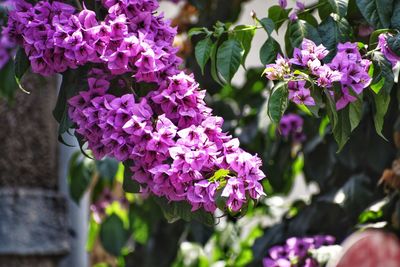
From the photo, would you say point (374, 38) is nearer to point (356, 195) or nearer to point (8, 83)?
point (356, 195)

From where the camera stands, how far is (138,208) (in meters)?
2.68

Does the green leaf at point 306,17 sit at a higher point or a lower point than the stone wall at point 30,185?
higher

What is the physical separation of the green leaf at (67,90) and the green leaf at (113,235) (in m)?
1.02

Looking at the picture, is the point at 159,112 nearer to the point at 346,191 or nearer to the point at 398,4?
the point at 398,4

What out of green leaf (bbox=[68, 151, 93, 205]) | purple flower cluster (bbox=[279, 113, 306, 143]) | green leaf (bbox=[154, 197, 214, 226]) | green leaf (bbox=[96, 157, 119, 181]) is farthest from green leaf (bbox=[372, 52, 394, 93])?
green leaf (bbox=[68, 151, 93, 205])

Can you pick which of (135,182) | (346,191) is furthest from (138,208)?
(135,182)

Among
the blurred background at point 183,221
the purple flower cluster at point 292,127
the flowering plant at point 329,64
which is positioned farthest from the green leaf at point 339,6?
the purple flower cluster at point 292,127

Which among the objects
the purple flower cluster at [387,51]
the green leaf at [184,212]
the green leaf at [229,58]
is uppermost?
the purple flower cluster at [387,51]

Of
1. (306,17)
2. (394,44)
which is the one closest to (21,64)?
(306,17)

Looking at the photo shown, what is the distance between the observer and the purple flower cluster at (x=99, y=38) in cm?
147

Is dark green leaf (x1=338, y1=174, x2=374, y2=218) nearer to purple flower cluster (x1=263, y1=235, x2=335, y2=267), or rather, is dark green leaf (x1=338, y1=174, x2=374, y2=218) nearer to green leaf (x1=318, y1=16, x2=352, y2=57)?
purple flower cluster (x1=263, y1=235, x2=335, y2=267)

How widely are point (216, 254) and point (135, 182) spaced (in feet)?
4.11

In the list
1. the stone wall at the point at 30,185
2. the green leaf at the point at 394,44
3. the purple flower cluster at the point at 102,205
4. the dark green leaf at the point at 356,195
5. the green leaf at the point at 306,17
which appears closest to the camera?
the green leaf at the point at 394,44

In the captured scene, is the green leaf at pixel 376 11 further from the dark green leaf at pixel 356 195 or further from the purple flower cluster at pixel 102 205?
the purple flower cluster at pixel 102 205
